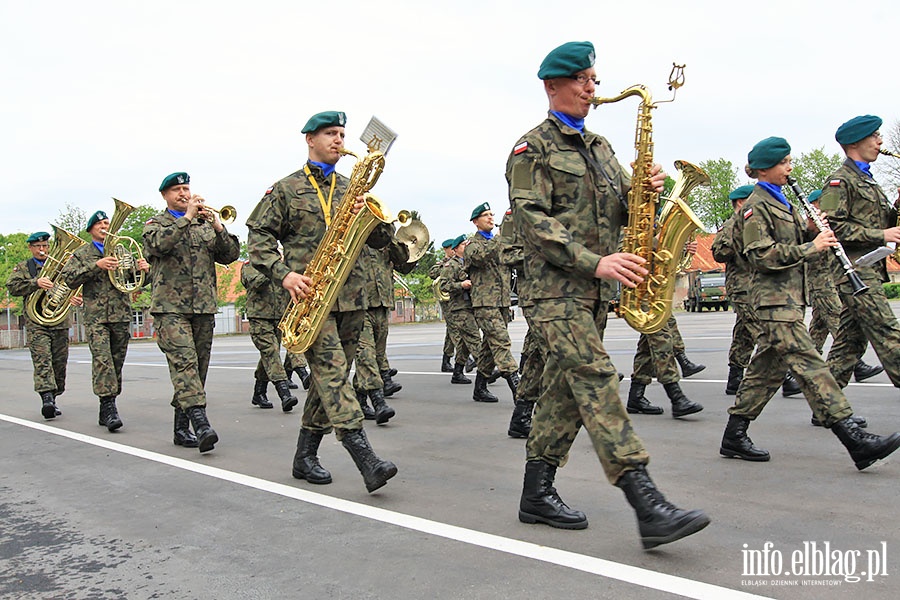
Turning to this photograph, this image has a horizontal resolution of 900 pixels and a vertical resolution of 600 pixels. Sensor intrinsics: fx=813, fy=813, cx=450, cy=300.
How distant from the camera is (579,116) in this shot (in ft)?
14.6

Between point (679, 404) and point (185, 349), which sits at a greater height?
point (185, 349)

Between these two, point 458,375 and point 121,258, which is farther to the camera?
point 458,375

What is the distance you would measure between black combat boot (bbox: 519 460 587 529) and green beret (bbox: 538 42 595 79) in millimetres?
2105

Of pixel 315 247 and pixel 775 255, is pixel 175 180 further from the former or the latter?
pixel 775 255

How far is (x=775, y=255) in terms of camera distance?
5660 mm

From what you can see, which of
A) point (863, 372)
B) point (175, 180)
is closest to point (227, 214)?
point (175, 180)

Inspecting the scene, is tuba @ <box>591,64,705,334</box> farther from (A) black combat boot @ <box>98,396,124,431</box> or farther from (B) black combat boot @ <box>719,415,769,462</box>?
(A) black combat boot @ <box>98,396,124,431</box>

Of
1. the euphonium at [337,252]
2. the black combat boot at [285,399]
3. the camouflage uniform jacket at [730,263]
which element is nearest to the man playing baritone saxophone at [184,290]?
the euphonium at [337,252]

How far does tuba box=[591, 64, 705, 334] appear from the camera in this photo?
453cm

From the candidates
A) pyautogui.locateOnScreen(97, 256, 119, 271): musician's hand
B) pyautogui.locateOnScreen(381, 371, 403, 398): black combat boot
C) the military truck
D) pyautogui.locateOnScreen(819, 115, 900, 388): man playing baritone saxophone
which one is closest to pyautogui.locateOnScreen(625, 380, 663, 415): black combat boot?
pyautogui.locateOnScreen(819, 115, 900, 388): man playing baritone saxophone

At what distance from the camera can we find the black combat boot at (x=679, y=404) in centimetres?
771

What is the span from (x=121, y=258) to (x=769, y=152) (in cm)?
651

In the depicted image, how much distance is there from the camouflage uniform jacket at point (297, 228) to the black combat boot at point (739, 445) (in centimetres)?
282

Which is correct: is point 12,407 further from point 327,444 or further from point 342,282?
point 342,282
